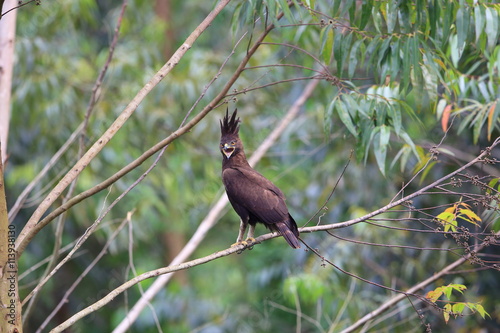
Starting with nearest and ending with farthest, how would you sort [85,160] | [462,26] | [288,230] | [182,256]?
1. [85,160]
2. [462,26]
3. [288,230]
4. [182,256]

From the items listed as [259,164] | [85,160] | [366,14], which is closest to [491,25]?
[366,14]

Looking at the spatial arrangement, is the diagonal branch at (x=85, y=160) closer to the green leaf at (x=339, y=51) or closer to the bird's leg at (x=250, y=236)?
the green leaf at (x=339, y=51)

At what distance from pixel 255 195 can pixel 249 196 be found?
0.11 feet

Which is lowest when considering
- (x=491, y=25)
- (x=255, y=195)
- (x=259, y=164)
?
(x=259, y=164)

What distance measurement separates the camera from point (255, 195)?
150 inches

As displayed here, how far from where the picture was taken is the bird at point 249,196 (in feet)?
11.8

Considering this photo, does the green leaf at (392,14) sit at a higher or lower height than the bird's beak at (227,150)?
higher

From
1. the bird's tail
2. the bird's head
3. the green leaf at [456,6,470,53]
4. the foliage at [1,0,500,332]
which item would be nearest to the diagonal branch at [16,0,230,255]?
the bird's tail

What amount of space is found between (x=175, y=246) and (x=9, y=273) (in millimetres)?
8591

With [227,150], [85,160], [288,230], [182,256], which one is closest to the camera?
[85,160]

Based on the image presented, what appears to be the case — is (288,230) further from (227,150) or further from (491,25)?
(491,25)

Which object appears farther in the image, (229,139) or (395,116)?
(229,139)

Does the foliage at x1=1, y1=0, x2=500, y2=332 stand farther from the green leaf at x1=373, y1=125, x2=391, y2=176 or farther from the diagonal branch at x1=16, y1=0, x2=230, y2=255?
the diagonal branch at x1=16, y1=0, x2=230, y2=255

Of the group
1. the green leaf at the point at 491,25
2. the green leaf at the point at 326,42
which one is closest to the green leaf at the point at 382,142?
the green leaf at the point at 326,42
